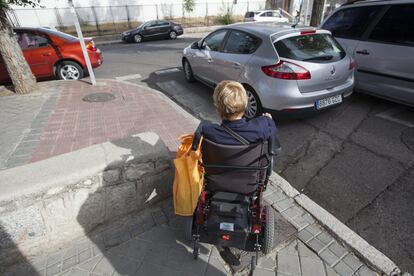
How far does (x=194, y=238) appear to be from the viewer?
6.53 ft

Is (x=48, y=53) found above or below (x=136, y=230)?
above

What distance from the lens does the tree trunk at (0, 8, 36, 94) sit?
5.36m

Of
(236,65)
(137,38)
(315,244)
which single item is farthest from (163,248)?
(137,38)

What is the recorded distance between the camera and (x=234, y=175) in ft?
6.20

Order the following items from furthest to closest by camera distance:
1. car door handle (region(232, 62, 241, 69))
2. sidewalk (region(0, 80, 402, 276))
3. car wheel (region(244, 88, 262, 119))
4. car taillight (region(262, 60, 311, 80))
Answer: car door handle (region(232, 62, 241, 69)) → car wheel (region(244, 88, 262, 119)) → car taillight (region(262, 60, 311, 80)) → sidewalk (region(0, 80, 402, 276))

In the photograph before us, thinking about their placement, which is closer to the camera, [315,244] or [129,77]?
[315,244]

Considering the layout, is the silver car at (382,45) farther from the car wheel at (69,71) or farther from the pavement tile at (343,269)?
the car wheel at (69,71)

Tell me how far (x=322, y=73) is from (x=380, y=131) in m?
1.38

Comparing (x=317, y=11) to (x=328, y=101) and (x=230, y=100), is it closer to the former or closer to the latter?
(x=328, y=101)

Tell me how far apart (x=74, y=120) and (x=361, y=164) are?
14.9ft

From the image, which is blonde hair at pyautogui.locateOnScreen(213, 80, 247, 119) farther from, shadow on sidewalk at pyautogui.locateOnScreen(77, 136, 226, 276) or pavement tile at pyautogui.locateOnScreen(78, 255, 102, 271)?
pavement tile at pyautogui.locateOnScreen(78, 255, 102, 271)

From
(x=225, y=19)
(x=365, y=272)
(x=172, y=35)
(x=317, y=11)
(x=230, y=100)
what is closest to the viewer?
(x=230, y=100)

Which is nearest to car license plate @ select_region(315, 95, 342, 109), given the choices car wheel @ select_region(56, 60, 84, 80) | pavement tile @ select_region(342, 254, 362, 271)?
pavement tile @ select_region(342, 254, 362, 271)

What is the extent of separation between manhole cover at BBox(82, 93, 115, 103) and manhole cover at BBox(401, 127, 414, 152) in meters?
5.43
